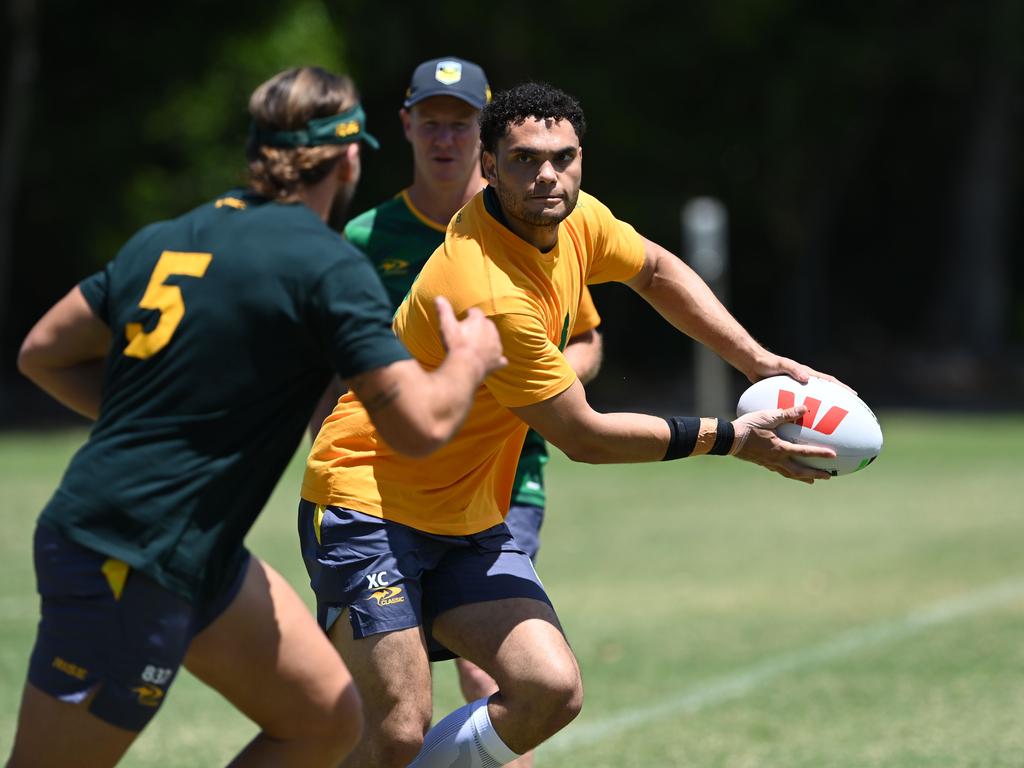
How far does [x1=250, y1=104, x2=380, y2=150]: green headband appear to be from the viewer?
3900 millimetres

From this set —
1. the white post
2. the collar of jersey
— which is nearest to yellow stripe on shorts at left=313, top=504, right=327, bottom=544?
the collar of jersey

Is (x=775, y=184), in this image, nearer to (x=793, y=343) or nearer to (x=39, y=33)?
(x=793, y=343)

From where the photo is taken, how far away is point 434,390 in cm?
383

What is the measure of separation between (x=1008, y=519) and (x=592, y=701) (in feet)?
24.7

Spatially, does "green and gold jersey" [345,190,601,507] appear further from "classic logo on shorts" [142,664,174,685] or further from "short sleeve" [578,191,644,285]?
"classic logo on shorts" [142,664,174,685]

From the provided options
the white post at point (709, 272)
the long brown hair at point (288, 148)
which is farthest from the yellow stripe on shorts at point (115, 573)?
the white post at point (709, 272)

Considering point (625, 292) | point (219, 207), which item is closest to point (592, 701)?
point (219, 207)

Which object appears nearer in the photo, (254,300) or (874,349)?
(254,300)

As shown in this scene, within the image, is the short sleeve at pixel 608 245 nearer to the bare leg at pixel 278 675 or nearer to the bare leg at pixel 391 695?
the bare leg at pixel 391 695

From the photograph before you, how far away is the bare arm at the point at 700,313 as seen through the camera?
551 cm

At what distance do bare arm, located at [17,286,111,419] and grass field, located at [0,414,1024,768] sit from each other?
2976 millimetres

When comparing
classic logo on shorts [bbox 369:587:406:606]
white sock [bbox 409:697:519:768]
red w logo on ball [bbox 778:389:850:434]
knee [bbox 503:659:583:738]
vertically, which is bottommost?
white sock [bbox 409:697:519:768]

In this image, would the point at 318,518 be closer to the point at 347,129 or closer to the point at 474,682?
the point at 474,682

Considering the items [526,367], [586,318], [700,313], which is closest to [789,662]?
[586,318]
